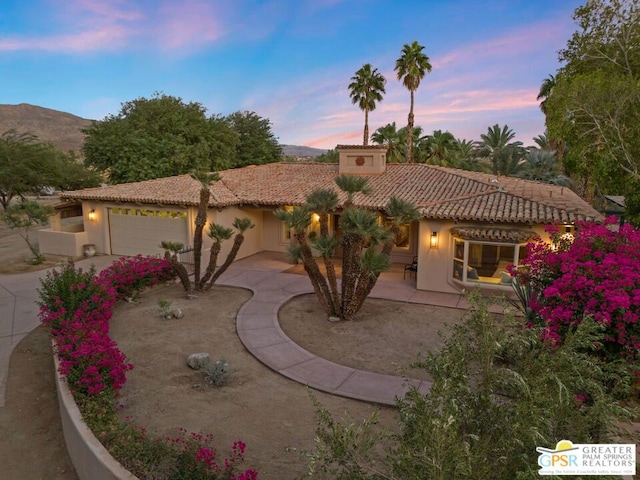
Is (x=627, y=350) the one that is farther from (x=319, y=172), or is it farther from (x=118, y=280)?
(x=319, y=172)

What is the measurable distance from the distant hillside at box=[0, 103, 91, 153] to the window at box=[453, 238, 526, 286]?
564 ft

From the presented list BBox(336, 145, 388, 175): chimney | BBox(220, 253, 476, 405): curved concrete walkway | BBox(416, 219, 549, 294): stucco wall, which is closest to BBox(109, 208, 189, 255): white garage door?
BBox(220, 253, 476, 405): curved concrete walkway

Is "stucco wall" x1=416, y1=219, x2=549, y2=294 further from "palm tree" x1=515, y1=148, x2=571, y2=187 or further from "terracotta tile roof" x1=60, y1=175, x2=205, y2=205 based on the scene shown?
"palm tree" x1=515, y1=148, x2=571, y2=187

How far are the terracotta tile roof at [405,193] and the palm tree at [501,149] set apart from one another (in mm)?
18456

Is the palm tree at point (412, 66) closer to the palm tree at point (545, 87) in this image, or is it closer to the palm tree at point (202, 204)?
the palm tree at point (545, 87)

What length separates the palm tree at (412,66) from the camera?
36281mm

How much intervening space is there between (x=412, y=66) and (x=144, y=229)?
2680 centimetres

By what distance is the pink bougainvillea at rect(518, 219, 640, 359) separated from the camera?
269 inches

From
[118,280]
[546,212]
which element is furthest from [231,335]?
[546,212]

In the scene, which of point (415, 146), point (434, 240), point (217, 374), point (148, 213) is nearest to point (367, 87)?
point (415, 146)

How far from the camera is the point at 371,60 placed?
39.6 m

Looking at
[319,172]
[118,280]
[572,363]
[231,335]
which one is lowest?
[231,335]

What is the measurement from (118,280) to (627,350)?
562 inches

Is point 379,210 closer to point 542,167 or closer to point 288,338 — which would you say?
point 288,338
